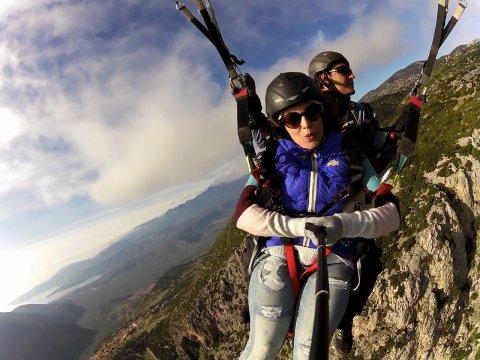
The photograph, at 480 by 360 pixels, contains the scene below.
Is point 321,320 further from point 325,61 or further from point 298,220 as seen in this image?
point 325,61

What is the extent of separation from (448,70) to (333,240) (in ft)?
424

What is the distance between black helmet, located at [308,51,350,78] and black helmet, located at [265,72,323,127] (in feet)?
8.25

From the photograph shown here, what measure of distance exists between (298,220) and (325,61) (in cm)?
430

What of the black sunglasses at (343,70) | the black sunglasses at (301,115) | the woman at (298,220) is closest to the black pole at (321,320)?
the woman at (298,220)

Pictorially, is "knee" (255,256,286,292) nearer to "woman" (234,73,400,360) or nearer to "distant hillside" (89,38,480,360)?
"woman" (234,73,400,360)

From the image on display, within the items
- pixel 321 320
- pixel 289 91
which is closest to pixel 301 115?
pixel 289 91

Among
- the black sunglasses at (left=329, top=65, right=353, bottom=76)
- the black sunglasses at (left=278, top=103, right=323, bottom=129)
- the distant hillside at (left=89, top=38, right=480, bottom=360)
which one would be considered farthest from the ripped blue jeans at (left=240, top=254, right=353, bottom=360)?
the distant hillside at (left=89, top=38, right=480, bottom=360)

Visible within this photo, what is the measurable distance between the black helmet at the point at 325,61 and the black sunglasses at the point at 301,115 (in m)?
2.65

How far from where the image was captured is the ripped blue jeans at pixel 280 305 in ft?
14.6

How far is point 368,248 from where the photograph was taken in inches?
202

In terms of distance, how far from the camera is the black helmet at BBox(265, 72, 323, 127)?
4.68 metres

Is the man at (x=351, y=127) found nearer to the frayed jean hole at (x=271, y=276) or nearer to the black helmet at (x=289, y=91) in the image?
the black helmet at (x=289, y=91)

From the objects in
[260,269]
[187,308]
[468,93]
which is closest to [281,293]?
[260,269]

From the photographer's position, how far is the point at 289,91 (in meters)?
4.73
